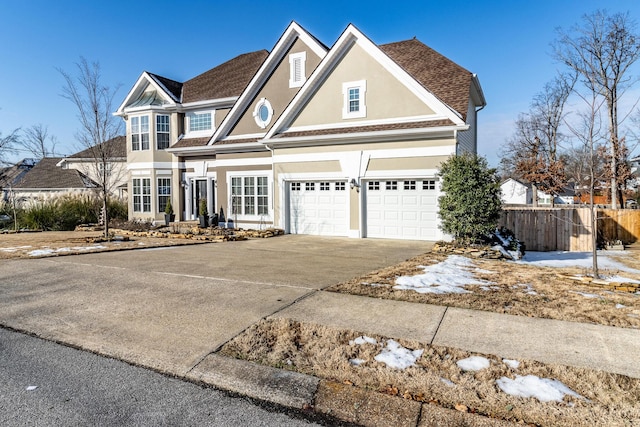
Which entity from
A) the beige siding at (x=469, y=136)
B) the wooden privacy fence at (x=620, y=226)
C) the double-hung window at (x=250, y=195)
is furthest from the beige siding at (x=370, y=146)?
the wooden privacy fence at (x=620, y=226)

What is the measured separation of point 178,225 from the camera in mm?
17938

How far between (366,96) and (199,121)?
1016 cm

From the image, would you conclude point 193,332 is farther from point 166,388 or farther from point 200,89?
point 200,89

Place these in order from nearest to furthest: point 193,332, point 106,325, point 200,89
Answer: point 193,332, point 106,325, point 200,89

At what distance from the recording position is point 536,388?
11.3ft

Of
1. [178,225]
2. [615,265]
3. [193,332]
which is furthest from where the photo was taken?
[178,225]

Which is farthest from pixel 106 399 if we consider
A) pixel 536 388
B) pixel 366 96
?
pixel 366 96

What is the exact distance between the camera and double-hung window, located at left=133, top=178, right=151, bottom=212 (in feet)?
70.0

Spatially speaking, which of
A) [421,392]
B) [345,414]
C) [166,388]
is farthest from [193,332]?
[421,392]

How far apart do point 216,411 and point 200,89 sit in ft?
67.9

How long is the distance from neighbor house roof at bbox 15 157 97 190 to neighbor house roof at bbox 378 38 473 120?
1180 inches

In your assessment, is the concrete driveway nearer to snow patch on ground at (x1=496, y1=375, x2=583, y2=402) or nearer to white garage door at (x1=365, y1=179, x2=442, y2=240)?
white garage door at (x1=365, y1=179, x2=442, y2=240)

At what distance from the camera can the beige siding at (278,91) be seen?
17359 millimetres

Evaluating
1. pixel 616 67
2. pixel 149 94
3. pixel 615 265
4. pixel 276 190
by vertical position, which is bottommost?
pixel 615 265
